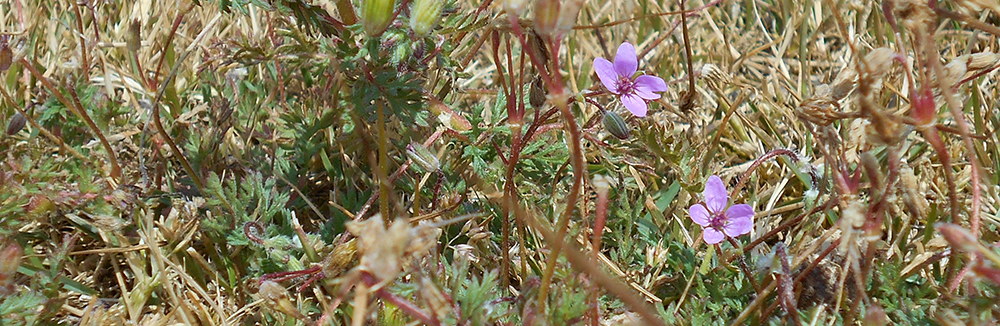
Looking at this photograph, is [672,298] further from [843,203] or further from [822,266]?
[843,203]

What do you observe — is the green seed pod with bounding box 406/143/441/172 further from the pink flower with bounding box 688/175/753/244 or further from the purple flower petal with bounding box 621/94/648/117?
the pink flower with bounding box 688/175/753/244

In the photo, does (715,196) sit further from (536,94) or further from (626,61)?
(536,94)

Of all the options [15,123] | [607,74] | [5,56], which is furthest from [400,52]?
[15,123]

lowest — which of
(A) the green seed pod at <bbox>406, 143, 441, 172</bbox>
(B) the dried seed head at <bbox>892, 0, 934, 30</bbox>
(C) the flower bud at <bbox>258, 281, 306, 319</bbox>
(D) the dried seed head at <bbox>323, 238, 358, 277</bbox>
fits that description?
(C) the flower bud at <bbox>258, 281, 306, 319</bbox>

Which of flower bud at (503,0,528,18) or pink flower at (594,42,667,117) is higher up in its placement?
flower bud at (503,0,528,18)

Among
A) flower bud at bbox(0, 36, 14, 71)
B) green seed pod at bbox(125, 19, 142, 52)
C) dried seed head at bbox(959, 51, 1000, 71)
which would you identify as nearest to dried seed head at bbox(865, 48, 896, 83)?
dried seed head at bbox(959, 51, 1000, 71)

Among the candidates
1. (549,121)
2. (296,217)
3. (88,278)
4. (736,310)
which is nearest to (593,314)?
(736,310)
